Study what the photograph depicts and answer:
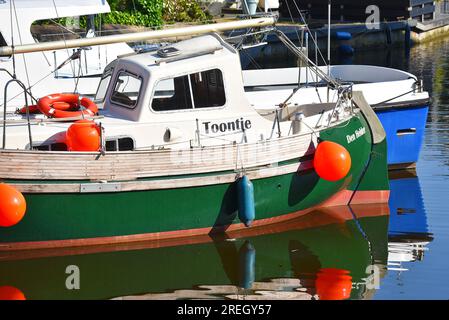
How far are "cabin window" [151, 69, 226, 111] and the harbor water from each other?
2.05 meters

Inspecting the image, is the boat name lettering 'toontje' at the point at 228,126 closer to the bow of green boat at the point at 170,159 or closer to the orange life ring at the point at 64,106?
the bow of green boat at the point at 170,159

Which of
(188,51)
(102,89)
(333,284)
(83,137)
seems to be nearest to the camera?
(333,284)

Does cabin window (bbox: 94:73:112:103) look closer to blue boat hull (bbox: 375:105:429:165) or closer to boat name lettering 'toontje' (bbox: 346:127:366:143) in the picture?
boat name lettering 'toontje' (bbox: 346:127:366:143)

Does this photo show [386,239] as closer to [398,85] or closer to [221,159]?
[221,159]

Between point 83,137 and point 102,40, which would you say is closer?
point 83,137

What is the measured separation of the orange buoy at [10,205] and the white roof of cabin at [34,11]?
8.10 metres

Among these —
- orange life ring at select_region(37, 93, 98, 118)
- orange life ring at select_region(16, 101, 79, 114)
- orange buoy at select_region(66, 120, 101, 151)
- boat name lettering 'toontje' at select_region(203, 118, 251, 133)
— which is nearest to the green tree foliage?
orange life ring at select_region(16, 101, 79, 114)

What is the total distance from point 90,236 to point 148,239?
903mm

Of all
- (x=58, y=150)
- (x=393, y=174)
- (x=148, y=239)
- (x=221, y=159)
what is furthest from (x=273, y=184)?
(x=393, y=174)

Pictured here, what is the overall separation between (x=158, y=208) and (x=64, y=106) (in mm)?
2266

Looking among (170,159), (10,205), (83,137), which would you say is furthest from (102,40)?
(10,205)

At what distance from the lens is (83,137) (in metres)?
15.4

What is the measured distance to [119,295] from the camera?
14.6 m

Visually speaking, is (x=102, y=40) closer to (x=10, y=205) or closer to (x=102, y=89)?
(x=102, y=89)
